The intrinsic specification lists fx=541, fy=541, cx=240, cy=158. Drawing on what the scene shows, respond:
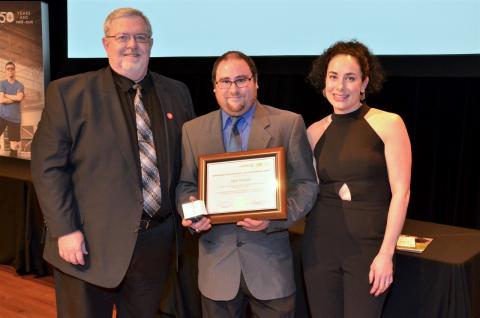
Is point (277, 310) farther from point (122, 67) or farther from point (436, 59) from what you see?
point (436, 59)

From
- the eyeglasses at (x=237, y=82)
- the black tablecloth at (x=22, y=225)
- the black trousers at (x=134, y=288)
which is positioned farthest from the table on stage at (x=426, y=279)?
the black tablecloth at (x=22, y=225)

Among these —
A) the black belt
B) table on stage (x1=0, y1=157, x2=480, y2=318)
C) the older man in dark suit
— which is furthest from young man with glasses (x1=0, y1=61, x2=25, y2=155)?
the black belt

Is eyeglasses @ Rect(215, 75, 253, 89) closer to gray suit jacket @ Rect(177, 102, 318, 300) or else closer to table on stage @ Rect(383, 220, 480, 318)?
gray suit jacket @ Rect(177, 102, 318, 300)

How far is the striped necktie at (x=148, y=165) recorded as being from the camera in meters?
2.23

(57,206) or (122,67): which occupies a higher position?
(122,67)

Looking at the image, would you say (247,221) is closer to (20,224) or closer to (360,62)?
(360,62)

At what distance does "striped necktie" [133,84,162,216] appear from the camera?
2229mm

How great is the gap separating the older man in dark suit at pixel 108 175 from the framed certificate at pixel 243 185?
0.80 ft

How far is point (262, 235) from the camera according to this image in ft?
6.97

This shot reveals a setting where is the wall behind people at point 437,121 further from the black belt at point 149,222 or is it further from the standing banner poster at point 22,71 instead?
the standing banner poster at point 22,71

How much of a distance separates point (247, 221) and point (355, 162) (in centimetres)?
50

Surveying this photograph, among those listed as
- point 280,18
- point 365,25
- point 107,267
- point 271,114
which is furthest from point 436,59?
point 107,267

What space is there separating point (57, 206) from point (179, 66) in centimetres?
282

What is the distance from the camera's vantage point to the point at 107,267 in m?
2.19
